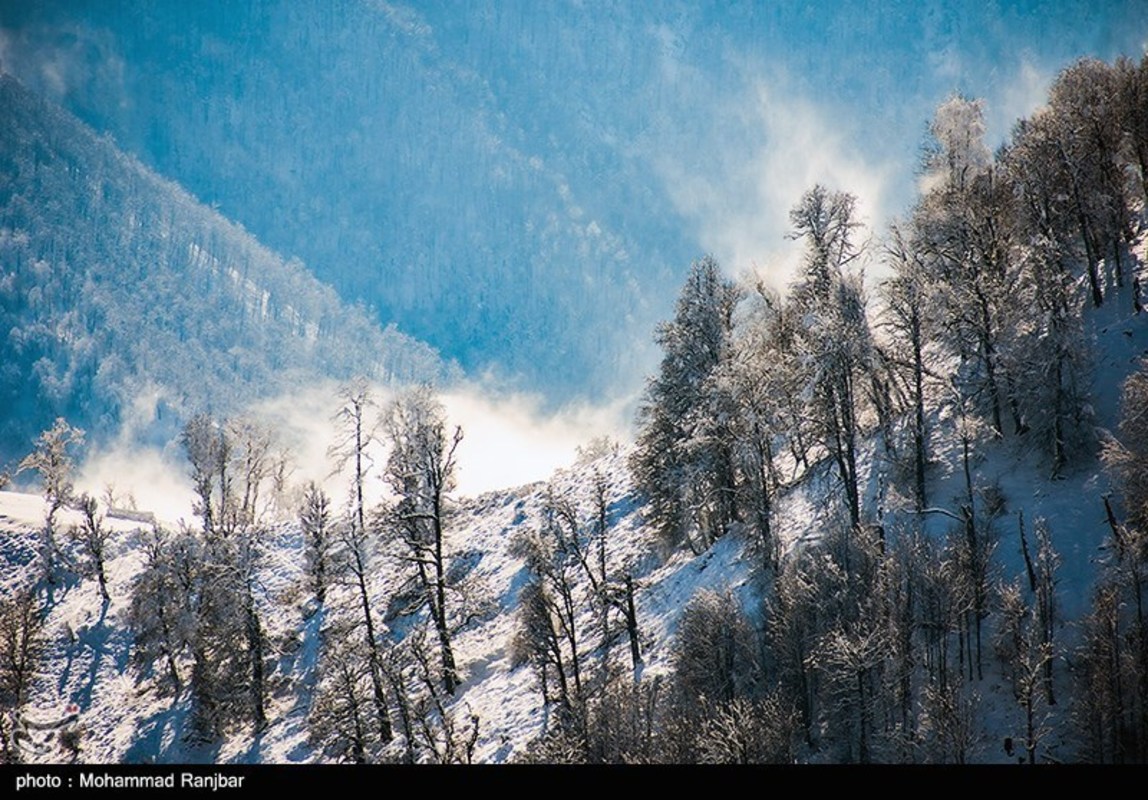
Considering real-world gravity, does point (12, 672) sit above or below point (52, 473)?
below

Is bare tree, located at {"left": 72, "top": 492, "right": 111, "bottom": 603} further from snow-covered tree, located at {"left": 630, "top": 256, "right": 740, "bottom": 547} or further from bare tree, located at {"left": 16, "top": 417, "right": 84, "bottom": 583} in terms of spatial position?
snow-covered tree, located at {"left": 630, "top": 256, "right": 740, "bottom": 547}

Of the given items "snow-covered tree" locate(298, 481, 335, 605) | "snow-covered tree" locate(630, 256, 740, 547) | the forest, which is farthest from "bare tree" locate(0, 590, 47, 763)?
"snow-covered tree" locate(630, 256, 740, 547)

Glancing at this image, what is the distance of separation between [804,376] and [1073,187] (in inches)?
852

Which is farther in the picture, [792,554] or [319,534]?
[319,534]

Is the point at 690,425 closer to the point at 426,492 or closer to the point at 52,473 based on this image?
the point at 426,492

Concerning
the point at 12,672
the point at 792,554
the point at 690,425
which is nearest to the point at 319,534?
the point at 12,672

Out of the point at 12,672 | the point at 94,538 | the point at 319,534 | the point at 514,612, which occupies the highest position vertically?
the point at 94,538

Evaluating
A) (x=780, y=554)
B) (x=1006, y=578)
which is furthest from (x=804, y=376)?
(x=1006, y=578)

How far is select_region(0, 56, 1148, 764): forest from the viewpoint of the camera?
22.3 meters

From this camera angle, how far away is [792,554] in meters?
28.1

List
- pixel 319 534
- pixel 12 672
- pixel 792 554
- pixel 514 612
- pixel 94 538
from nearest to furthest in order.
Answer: pixel 792 554 < pixel 12 672 < pixel 514 612 < pixel 319 534 < pixel 94 538

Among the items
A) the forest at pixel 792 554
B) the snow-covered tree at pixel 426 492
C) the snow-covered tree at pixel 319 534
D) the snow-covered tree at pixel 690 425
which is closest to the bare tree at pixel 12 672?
the forest at pixel 792 554
